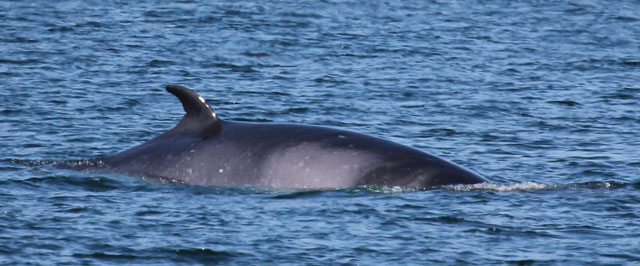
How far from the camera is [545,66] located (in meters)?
33.2

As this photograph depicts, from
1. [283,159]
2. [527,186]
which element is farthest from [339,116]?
[283,159]

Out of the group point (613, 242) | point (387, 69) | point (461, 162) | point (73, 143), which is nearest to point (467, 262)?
point (613, 242)

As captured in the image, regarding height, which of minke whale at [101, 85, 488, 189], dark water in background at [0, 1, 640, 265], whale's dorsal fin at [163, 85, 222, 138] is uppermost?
whale's dorsal fin at [163, 85, 222, 138]

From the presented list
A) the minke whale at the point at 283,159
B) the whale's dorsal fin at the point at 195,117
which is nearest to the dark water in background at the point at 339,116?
the minke whale at the point at 283,159

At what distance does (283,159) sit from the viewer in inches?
651

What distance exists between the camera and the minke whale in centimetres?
1648

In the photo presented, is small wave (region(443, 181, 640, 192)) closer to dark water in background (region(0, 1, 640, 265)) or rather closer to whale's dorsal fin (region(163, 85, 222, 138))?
dark water in background (region(0, 1, 640, 265))

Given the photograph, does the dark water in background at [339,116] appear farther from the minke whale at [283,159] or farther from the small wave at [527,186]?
the minke whale at [283,159]

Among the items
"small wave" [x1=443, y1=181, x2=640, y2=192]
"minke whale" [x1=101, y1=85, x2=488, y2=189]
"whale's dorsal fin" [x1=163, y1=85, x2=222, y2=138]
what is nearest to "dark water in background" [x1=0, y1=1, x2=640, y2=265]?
"small wave" [x1=443, y1=181, x2=640, y2=192]

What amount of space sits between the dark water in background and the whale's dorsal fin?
1.02 meters

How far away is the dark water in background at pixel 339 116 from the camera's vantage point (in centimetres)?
1448

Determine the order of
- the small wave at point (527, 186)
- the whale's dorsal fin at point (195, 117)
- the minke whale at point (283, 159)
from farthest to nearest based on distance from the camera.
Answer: the whale's dorsal fin at point (195, 117) → the small wave at point (527, 186) → the minke whale at point (283, 159)

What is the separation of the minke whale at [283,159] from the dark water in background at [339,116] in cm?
23

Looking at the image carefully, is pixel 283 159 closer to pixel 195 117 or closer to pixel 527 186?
pixel 195 117
